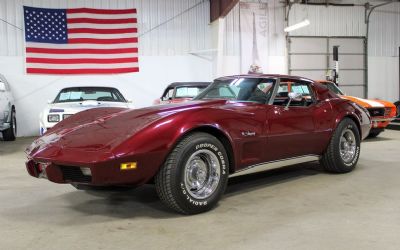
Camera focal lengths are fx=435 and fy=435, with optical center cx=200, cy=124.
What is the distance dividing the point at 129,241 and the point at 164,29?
11.8 m

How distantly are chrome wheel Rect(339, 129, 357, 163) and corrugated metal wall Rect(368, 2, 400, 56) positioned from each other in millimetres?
12658

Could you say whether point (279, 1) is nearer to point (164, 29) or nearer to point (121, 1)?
point (164, 29)

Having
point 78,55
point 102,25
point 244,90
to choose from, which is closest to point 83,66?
point 78,55

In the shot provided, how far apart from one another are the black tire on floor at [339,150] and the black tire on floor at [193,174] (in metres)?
1.96

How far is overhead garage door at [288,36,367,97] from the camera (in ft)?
52.6

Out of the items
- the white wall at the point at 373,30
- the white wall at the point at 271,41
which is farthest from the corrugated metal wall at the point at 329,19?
the white wall at the point at 271,41

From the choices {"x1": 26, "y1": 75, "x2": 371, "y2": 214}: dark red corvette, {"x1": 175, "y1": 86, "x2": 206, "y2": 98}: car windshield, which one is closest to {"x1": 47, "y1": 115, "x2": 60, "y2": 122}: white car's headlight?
{"x1": 175, "y1": 86, "x2": 206, "y2": 98}: car windshield

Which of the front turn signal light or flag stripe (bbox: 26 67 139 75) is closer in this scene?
the front turn signal light

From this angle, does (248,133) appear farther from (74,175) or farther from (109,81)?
(109,81)

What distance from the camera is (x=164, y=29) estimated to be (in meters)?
14.2

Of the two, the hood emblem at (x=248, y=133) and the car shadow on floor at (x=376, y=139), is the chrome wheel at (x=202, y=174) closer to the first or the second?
the hood emblem at (x=248, y=133)

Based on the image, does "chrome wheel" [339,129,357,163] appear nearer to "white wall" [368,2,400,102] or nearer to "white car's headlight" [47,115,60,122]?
"white car's headlight" [47,115,60,122]

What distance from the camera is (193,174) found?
150 inches

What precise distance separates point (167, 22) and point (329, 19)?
6398 millimetres
